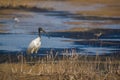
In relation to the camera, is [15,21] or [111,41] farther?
[15,21]

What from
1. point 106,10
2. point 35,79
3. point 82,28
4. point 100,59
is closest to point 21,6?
point 106,10

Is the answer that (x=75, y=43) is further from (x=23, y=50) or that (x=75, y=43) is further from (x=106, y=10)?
(x=106, y=10)

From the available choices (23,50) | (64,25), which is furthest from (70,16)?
(23,50)

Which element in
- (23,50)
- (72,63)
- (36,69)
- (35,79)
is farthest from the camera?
(23,50)

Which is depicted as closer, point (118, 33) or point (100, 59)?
point (100, 59)

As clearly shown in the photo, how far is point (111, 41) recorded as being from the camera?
19812 millimetres

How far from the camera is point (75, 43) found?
19281 millimetres

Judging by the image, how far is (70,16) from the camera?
29578mm

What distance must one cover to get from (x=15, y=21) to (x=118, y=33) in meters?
5.94

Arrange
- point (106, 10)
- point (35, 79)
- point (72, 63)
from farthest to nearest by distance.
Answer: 1. point (106, 10)
2. point (72, 63)
3. point (35, 79)

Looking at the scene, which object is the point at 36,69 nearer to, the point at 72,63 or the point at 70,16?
the point at 72,63

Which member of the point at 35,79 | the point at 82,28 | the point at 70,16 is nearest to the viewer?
the point at 35,79

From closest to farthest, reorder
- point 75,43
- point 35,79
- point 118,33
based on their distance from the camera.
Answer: point 35,79, point 75,43, point 118,33

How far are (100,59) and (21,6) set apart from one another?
62.7 ft
